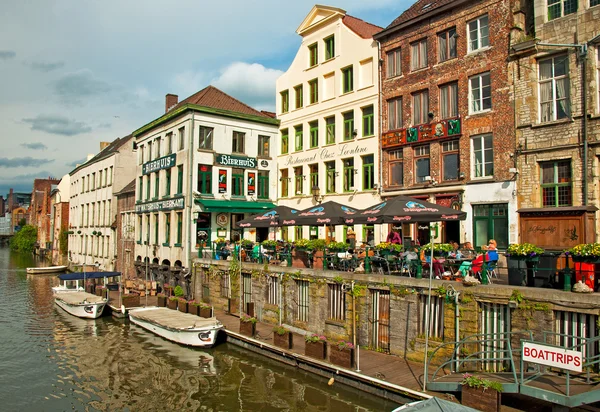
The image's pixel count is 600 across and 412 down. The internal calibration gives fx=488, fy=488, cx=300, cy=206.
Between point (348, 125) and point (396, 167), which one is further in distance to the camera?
point (348, 125)

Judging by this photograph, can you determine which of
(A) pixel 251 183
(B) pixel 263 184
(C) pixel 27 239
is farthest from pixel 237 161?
(C) pixel 27 239

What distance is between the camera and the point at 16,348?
73.3 ft

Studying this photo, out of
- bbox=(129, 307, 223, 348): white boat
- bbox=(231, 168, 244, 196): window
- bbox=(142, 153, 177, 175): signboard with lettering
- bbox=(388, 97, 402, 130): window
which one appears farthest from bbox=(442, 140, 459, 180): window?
bbox=(142, 153, 177, 175): signboard with lettering

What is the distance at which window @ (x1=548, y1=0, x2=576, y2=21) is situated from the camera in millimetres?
19844

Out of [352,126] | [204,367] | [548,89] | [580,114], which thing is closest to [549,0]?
[548,89]

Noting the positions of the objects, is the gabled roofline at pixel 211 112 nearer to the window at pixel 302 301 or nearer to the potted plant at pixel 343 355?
the window at pixel 302 301

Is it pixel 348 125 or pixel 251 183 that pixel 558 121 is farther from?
pixel 251 183

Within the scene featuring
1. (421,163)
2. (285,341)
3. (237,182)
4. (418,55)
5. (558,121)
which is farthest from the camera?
(237,182)

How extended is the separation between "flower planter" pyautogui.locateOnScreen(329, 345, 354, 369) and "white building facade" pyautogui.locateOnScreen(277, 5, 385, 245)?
1219 centimetres

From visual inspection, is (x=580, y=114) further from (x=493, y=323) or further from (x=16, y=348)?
(x=16, y=348)

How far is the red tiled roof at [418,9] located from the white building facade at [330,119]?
195 centimetres

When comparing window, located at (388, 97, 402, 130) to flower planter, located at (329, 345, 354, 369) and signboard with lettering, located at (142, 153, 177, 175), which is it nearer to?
flower planter, located at (329, 345, 354, 369)

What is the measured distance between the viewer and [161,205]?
119 ft

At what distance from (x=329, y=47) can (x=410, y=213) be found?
18001 millimetres
